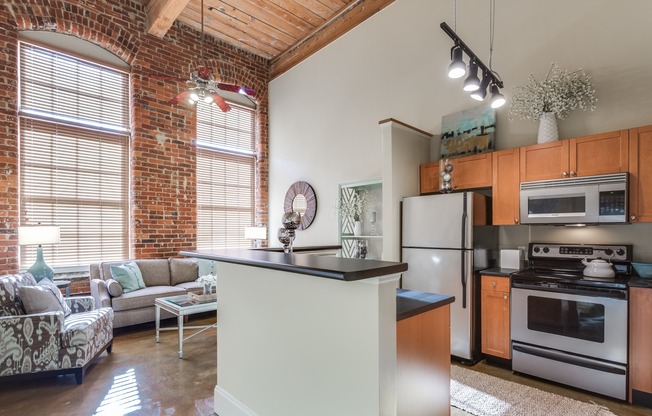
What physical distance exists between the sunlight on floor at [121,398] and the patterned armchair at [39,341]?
36 cm

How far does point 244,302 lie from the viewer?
2.21 meters

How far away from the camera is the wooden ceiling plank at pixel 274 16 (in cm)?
495

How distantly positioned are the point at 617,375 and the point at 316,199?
400 centimetres

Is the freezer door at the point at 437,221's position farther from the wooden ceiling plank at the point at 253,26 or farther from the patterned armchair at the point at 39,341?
the wooden ceiling plank at the point at 253,26

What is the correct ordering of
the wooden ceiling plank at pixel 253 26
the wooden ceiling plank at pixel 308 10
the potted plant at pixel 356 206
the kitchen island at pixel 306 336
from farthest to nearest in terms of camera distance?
the wooden ceiling plank at pixel 253 26, the wooden ceiling plank at pixel 308 10, the potted plant at pixel 356 206, the kitchen island at pixel 306 336

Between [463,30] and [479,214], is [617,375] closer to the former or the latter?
[479,214]

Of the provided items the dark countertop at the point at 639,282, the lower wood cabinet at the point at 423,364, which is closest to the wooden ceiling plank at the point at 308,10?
the lower wood cabinet at the point at 423,364

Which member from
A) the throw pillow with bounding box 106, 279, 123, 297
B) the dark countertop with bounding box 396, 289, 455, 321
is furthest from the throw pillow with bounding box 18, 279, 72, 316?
the dark countertop with bounding box 396, 289, 455, 321

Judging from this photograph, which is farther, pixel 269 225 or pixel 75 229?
pixel 269 225

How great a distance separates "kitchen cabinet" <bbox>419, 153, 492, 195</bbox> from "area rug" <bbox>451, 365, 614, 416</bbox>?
1.77m

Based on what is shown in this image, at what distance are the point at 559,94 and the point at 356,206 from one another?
2.64m

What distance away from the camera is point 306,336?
1.74 m

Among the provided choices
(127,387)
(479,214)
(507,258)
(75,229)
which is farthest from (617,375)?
(75,229)

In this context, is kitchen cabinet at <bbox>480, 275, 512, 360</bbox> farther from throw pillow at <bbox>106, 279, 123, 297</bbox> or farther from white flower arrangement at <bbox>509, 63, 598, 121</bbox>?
throw pillow at <bbox>106, 279, 123, 297</bbox>
